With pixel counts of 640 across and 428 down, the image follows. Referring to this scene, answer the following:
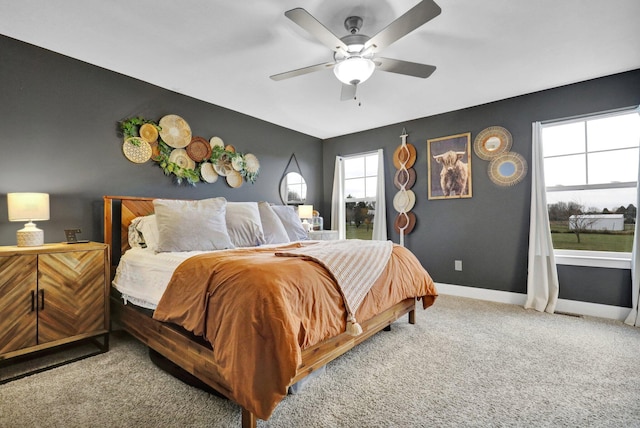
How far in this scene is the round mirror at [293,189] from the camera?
4637 mm

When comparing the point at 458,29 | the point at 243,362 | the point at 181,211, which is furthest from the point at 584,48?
the point at 181,211

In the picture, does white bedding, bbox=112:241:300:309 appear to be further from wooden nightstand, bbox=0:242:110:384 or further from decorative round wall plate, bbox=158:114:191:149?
decorative round wall plate, bbox=158:114:191:149

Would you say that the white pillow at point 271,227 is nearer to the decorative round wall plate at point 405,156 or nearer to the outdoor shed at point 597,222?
the decorative round wall plate at point 405,156

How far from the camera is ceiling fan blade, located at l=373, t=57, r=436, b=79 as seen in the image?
2182 mm

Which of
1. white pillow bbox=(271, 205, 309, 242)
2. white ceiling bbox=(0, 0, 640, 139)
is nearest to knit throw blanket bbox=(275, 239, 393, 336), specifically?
white pillow bbox=(271, 205, 309, 242)

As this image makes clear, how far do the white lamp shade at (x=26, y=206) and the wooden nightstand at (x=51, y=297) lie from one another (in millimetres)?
224

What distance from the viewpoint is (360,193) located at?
5.06 meters

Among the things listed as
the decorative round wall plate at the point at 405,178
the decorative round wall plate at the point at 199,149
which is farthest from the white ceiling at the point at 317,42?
the decorative round wall plate at the point at 405,178

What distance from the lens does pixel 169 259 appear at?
2064 millimetres

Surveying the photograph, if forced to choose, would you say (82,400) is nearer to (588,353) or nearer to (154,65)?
(154,65)

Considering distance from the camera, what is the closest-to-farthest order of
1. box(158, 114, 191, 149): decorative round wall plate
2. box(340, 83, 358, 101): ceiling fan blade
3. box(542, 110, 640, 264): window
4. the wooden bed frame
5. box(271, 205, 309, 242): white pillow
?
1. the wooden bed frame
2. box(340, 83, 358, 101): ceiling fan blade
3. box(542, 110, 640, 264): window
4. box(158, 114, 191, 149): decorative round wall plate
5. box(271, 205, 309, 242): white pillow

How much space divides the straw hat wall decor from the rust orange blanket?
181cm

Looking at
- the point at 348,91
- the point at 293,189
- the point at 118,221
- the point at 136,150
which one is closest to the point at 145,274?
the point at 118,221

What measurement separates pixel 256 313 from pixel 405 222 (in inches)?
136
